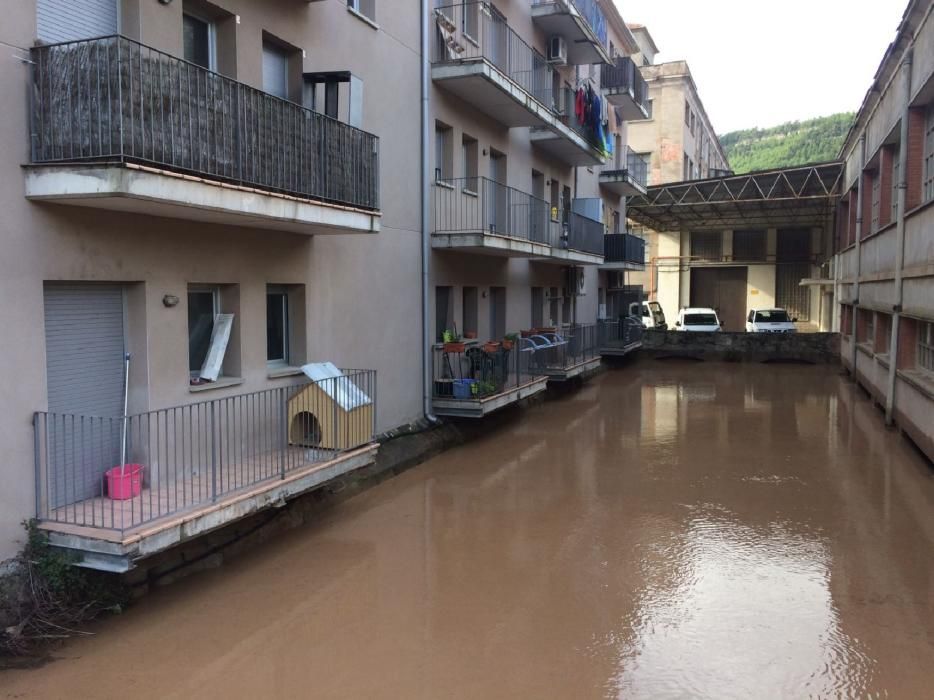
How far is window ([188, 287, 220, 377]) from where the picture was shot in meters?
8.37

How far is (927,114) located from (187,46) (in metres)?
13.1

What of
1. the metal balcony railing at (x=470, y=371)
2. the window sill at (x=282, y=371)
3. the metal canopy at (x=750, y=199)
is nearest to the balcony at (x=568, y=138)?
the metal balcony railing at (x=470, y=371)

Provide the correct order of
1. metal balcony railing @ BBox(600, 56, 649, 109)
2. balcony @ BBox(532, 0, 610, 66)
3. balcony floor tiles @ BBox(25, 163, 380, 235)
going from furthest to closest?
metal balcony railing @ BBox(600, 56, 649, 109), balcony @ BBox(532, 0, 610, 66), balcony floor tiles @ BBox(25, 163, 380, 235)

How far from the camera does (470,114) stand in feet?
48.3

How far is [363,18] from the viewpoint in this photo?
11016 mm

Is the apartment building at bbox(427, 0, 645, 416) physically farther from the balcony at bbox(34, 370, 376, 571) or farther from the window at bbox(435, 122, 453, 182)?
the balcony at bbox(34, 370, 376, 571)

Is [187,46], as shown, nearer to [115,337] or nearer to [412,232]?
[115,337]

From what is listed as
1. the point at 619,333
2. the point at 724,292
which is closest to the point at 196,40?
the point at 619,333

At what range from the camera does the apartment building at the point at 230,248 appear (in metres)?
6.11

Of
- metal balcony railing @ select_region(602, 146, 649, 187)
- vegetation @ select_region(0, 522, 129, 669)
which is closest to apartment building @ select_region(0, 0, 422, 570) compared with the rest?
vegetation @ select_region(0, 522, 129, 669)

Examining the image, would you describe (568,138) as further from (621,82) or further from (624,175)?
(624,175)

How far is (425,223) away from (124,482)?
7.30m

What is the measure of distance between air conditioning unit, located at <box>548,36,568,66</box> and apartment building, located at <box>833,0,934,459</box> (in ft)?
23.6

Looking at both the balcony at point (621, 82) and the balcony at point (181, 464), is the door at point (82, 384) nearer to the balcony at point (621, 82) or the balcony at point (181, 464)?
the balcony at point (181, 464)
